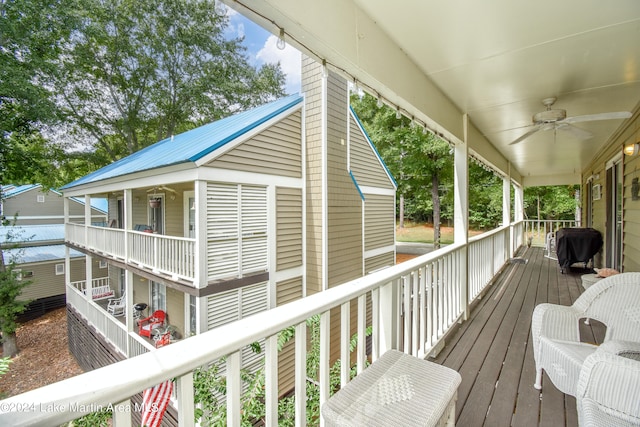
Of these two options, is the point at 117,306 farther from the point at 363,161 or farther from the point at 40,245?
the point at 363,161

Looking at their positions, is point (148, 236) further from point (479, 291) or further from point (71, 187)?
point (479, 291)

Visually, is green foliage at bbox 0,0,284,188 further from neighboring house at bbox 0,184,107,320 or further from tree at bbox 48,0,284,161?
neighboring house at bbox 0,184,107,320

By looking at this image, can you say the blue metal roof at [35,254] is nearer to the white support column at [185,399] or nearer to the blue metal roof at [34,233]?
the blue metal roof at [34,233]

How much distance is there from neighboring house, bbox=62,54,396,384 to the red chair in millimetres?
199

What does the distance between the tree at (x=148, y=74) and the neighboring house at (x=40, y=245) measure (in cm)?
309

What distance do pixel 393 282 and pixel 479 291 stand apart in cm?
304

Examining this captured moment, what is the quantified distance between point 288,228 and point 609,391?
484cm

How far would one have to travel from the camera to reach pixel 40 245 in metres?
12.1

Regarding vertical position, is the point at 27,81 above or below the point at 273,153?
above

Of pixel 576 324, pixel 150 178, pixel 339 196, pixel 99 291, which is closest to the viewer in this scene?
pixel 576 324

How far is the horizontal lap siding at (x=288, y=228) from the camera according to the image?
556cm

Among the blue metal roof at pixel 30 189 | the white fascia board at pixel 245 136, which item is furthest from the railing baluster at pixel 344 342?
the blue metal roof at pixel 30 189

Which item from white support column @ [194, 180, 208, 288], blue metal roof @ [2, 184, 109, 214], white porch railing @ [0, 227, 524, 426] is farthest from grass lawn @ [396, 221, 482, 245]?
white porch railing @ [0, 227, 524, 426]

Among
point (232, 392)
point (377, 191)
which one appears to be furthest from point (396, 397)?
point (377, 191)
